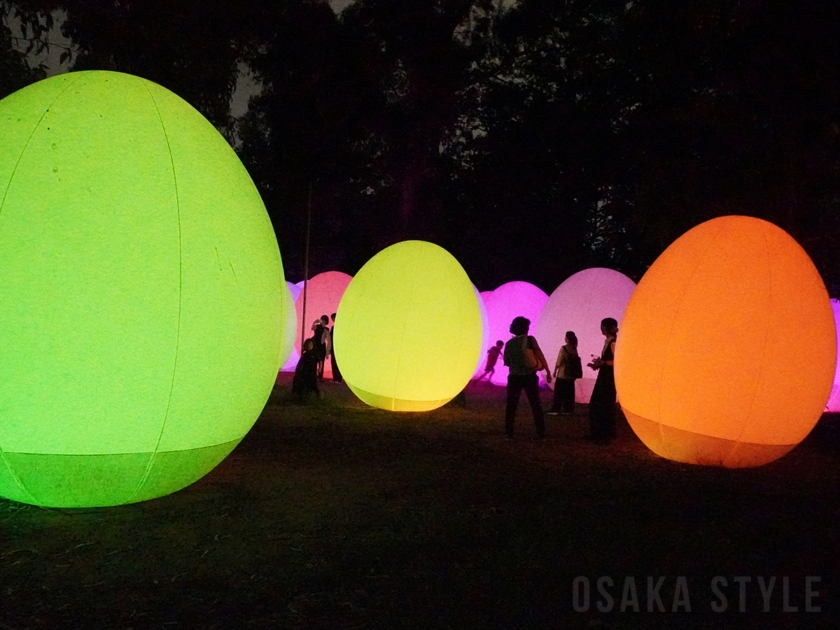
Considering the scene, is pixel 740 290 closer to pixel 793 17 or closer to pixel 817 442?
pixel 817 442

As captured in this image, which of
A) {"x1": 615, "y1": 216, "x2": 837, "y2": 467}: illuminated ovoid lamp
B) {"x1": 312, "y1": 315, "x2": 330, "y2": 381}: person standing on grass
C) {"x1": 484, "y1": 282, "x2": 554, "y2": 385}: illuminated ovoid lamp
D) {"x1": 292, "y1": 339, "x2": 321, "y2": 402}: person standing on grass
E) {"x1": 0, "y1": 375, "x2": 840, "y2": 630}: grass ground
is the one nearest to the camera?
{"x1": 0, "y1": 375, "x2": 840, "y2": 630}: grass ground

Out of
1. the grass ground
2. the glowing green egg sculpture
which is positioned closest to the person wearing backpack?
the grass ground

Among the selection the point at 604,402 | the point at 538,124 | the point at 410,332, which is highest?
the point at 538,124

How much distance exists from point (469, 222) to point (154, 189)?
2488cm

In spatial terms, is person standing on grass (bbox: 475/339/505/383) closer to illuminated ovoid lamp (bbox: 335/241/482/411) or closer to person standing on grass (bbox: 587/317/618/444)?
illuminated ovoid lamp (bbox: 335/241/482/411)

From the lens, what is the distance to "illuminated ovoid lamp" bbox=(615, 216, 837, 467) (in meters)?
7.78

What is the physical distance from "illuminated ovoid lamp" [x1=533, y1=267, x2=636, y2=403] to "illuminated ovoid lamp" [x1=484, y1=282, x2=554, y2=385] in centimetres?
252

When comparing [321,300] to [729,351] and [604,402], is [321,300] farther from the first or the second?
[729,351]

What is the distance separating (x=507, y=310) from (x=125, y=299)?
13719 millimetres

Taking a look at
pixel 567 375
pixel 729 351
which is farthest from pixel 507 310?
pixel 729 351

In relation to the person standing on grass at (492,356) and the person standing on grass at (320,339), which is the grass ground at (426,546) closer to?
the person standing on grass at (320,339)

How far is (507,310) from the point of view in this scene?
18.0 meters

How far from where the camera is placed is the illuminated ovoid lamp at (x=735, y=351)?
7.78 meters

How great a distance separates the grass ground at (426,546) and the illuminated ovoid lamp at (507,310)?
9315 millimetres
